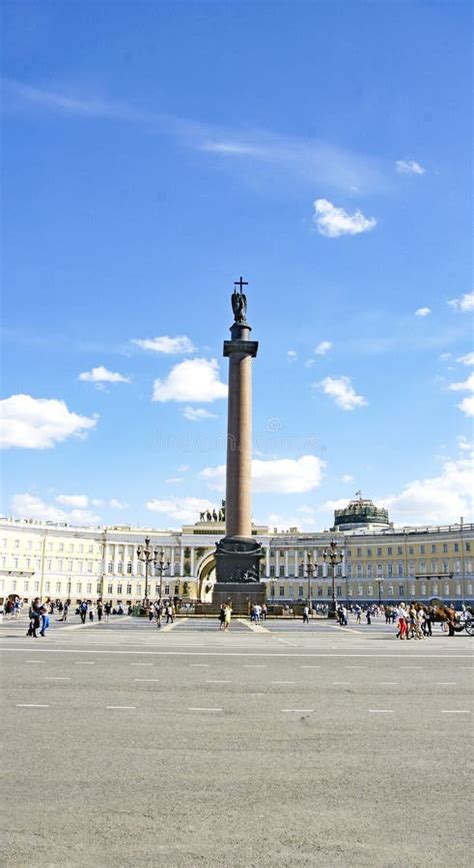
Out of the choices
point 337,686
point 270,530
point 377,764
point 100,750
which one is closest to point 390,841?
point 377,764

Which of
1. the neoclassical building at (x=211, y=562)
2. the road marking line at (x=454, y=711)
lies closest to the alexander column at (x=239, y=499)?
the road marking line at (x=454, y=711)

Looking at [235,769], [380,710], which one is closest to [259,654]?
[380,710]

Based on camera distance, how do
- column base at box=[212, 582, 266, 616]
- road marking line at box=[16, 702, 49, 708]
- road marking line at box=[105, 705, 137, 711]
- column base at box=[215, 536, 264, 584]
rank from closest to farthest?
1. road marking line at box=[105, 705, 137, 711]
2. road marking line at box=[16, 702, 49, 708]
3. column base at box=[215, 536, 264, 584]
4. column base at box=[212, 582, 266, 616]

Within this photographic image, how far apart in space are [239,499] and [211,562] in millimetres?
94847

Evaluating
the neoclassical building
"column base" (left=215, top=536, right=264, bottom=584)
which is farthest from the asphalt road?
the neoclassical building

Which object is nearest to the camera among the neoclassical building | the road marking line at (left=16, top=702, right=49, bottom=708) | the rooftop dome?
the road marking line at (left=16, top=702, right=49, bottom=708)

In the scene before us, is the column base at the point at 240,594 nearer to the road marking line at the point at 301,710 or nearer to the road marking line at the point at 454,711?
the road marking line at the point at 454,711

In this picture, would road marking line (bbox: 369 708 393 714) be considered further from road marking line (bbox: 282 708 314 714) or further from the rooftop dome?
the rooftop dome

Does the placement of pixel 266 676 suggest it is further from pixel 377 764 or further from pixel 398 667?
pixel 377 764

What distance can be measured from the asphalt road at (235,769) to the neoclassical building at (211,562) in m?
96.7

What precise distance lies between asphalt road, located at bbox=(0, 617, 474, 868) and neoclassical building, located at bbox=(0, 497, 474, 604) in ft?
317

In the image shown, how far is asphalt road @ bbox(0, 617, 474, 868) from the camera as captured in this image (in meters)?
6.16

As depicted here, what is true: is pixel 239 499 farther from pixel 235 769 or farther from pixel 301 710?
pixel 235 769

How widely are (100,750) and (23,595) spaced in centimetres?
11498
